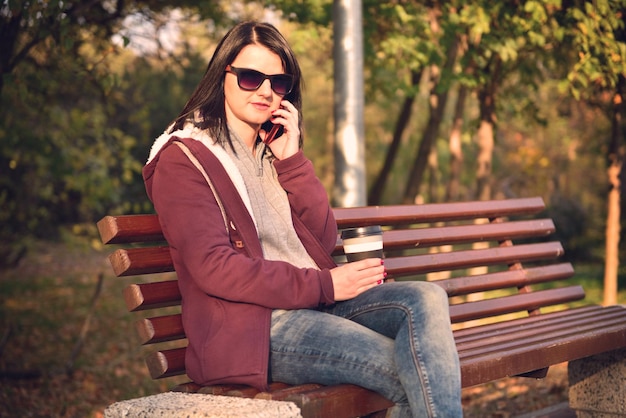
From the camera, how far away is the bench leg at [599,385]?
4781 mm

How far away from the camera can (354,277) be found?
3152mm

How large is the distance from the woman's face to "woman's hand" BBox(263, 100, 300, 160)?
112 mm

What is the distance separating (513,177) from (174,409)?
78.7 ft

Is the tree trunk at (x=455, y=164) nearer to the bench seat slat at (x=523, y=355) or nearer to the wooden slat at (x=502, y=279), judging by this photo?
the wooden slat at (x=502, y=279)

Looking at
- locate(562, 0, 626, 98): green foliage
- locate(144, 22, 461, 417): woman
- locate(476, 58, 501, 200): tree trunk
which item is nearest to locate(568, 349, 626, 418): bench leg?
locate(144, 22, 461, 417): woman

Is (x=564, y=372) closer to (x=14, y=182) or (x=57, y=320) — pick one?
(x=14, y=182)

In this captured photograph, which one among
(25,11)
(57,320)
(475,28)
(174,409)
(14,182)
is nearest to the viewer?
(174,409)

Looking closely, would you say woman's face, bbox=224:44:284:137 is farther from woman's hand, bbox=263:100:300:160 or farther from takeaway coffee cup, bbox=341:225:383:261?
takeaway coffee cup, bbox=341:225:383:261

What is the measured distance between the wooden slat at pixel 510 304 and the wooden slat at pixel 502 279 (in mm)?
78

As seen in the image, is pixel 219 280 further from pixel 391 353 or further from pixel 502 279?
pixel 502 279

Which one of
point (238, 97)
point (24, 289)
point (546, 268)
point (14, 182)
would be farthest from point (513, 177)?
point (238, 97)

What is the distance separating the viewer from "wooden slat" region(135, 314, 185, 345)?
130 inches

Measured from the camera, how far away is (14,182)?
403 inches

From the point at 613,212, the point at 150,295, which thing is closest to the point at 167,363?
the point at 150,295
